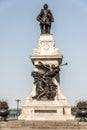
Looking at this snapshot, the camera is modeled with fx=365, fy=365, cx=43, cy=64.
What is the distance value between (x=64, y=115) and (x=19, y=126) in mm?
4754

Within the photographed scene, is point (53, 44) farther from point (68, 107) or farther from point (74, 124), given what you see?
point (74, 124)

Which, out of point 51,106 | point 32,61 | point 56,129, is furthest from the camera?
point 32,61

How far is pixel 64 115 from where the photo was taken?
1040 inches

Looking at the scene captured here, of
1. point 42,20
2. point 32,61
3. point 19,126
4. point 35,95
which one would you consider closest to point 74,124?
point 19,126

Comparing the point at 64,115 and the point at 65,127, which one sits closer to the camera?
the point at 65,127

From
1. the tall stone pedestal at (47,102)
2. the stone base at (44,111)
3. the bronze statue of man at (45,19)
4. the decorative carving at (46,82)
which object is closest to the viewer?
the stone base at (44,111)

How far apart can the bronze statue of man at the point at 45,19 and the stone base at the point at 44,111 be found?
241 inches

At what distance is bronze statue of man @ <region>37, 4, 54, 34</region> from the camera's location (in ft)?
95.6

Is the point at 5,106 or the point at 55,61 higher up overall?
the point at 55,61

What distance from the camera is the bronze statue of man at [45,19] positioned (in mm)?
29125

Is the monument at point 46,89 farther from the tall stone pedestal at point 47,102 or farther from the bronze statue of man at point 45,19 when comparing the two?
the bronze statue of man at point 45,19

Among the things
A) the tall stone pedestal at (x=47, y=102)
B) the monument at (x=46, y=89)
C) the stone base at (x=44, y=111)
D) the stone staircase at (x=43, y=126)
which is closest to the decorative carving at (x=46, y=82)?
the monument at (x=46, y=89)

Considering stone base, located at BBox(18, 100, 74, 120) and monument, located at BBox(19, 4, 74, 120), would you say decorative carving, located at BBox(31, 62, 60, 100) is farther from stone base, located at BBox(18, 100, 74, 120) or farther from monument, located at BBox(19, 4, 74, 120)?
stone base, located at BBox(18, 100, 74, 120)

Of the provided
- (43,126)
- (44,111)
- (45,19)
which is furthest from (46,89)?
(45,19)
